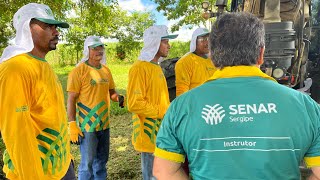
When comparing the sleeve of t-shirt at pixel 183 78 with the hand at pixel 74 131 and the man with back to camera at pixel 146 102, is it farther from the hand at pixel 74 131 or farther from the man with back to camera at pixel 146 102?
the hand at pixel 74 131

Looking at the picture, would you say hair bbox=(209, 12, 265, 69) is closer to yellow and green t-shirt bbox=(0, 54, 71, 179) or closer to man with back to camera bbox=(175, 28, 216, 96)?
yellow and green t-shirt bbox=(0, 54, 71, 179)

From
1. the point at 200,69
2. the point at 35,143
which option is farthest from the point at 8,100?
the point at 200,69

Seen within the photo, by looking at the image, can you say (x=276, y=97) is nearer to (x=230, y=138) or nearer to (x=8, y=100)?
(x=230, y=138)

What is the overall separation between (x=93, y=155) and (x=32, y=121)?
6.01 ft

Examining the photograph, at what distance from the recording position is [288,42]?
3855mm

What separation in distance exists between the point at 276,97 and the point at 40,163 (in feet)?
4.73

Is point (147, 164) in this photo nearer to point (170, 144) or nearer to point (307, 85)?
point (170, 144)

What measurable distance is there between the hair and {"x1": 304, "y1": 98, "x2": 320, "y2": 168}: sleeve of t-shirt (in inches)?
11.1

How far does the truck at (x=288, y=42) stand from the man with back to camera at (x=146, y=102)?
3.82 ft

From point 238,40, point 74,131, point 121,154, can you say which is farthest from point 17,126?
point 121,154

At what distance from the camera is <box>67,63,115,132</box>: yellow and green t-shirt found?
4.02m

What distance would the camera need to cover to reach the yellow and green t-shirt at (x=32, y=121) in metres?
2.07

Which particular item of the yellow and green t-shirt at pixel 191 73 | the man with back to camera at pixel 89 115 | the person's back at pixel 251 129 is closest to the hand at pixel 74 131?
the man with back to camera at pixel 89 115

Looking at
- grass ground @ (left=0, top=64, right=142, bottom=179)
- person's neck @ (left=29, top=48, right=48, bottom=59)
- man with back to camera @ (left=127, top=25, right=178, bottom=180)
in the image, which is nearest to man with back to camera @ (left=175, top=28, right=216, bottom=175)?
man with back to camera @ (left=127, top=25, right=178, bottom=180)
